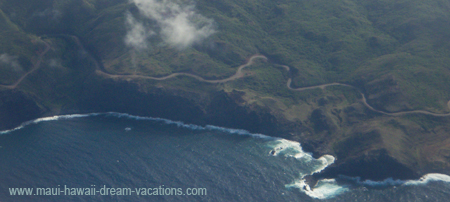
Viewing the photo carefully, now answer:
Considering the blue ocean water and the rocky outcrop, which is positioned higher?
the rocky outcrop

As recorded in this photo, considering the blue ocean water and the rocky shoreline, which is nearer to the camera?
the blue ocean water

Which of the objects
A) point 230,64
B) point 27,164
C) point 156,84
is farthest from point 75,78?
point 230,64

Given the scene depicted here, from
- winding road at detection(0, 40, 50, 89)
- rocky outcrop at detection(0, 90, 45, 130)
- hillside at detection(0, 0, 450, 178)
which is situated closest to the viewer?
hillside at detection(0, 0, 450, 178)

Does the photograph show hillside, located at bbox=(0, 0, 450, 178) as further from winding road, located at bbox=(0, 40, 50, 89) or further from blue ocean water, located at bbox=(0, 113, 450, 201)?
blue ocean water, located at bbox=(0, 113, 450, 201)

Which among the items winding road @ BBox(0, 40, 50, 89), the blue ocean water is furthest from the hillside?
the blue ocean water

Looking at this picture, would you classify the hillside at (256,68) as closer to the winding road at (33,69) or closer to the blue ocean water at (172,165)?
the winding road at (33,69)

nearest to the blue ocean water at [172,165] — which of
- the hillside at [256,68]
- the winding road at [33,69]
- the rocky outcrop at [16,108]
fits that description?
the rocky outcrop at [16,108]

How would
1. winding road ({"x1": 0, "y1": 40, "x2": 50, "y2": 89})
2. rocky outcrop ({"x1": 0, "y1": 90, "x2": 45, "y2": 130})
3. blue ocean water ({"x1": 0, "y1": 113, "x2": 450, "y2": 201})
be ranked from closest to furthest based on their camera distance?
1. blue ocean water ({"x1": 0, "y1": 113, "x2": 450, "y2": 201})
2. rocky outcrop ({"x1": 0, "y1": 90, "x2": 45, "y2": 130})
3. winding road ({"x1": 0, "y1": 40, "x2": 50, "y2": 89})
